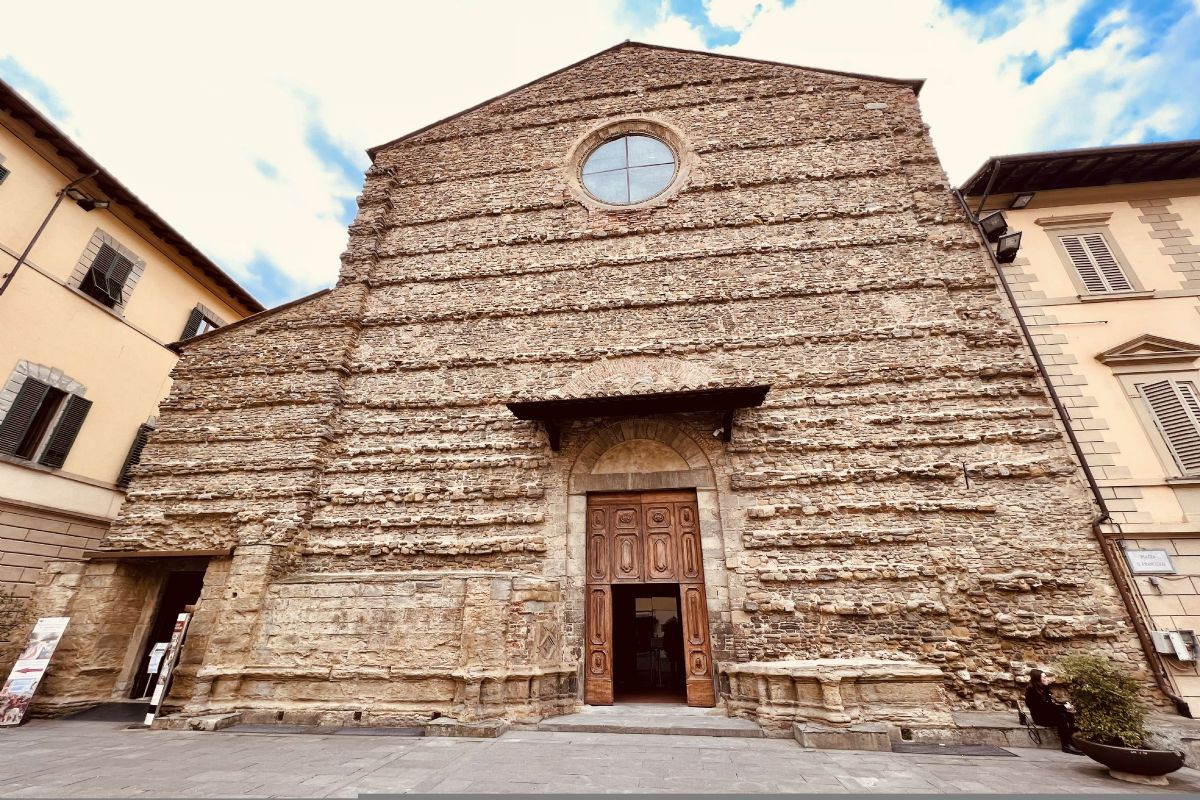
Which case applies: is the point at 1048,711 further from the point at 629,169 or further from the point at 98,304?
the point at 98,304

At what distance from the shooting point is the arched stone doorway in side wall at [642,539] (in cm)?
721

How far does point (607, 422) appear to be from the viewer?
8.40 meters

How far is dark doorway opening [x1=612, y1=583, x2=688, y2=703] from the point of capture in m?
10.3

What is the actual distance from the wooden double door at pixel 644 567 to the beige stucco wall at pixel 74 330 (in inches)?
412

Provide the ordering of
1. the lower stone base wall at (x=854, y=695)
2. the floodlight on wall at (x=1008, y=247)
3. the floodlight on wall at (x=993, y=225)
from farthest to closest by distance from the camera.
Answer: the floodlight on wall at (x=993, y=225) < the floodlight on wall at (x=1008, y=247) < the lower stone base wall at (x=854, y=695)

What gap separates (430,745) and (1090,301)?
1110 cm

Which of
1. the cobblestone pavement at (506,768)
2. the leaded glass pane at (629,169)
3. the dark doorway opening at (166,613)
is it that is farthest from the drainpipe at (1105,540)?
the dark doorway opening at (166,613)

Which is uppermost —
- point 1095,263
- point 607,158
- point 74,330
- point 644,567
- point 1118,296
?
point 607,158

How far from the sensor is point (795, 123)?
10.6 metres

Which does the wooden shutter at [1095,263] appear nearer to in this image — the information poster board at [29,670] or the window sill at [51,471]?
the information poster board at [29,670]

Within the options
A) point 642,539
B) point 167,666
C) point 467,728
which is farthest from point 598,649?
point 167,666

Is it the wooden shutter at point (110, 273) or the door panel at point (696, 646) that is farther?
the wooden shutter at point (110, 273)

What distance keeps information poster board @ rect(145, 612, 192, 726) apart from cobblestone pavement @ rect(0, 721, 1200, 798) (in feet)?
2.89

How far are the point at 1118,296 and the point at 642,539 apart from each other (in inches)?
329
